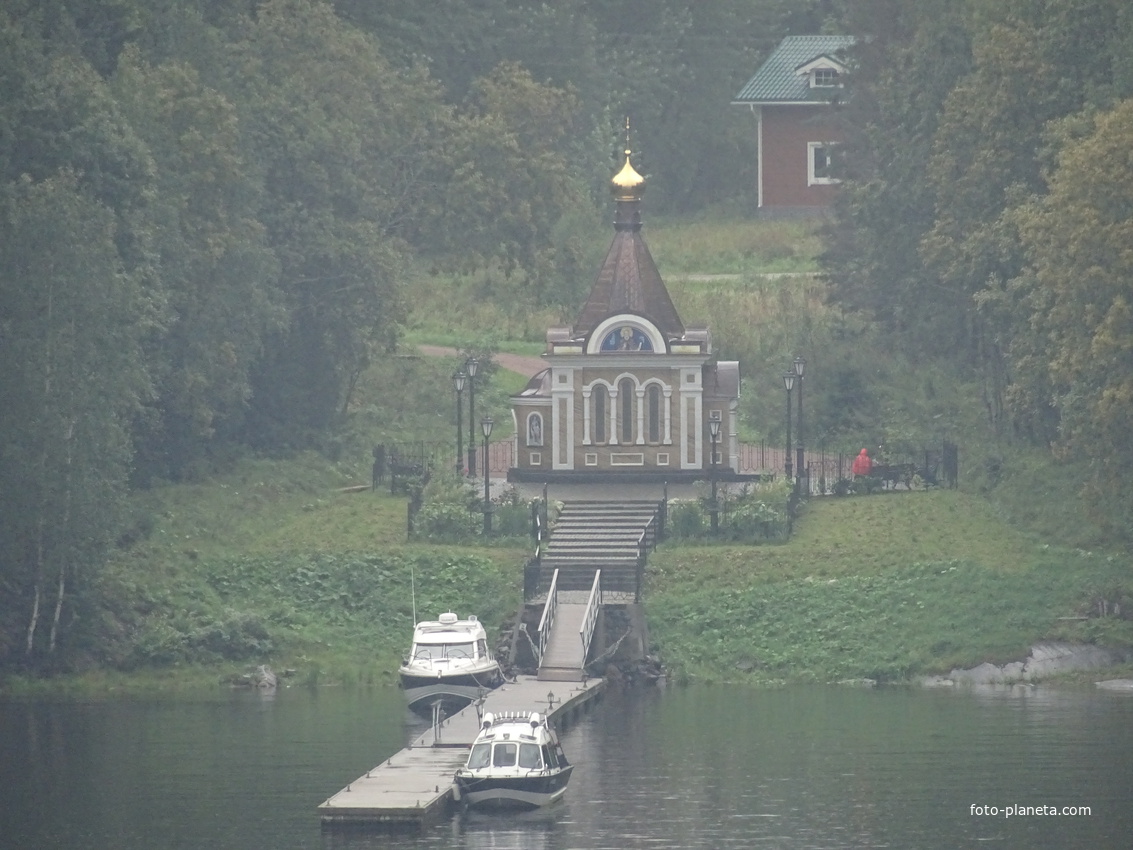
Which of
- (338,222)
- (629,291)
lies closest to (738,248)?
(338,222)

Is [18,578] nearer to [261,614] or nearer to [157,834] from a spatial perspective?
[261,614]

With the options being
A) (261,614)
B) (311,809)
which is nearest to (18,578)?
(261,614)

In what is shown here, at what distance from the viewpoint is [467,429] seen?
263 feet

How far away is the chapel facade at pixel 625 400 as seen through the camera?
228ft

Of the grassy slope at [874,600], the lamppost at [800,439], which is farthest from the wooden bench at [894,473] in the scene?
the grassy slope at [874,600]

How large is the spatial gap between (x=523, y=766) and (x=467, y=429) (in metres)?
32.9

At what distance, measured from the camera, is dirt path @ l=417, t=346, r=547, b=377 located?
87.2m

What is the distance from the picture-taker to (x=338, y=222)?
3014 inches

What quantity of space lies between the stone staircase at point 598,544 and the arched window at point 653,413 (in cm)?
300

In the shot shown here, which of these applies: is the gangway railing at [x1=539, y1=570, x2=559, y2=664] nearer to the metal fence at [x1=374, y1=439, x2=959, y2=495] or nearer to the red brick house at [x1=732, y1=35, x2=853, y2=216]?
the metal fence at [x1=374, y1=439, x2=959, y2=495]

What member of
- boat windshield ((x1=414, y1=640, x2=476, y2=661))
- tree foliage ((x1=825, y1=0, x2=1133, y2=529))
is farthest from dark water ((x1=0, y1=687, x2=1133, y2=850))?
tree foliage ((x1=825, y1=0, x2=1133, y2=529))

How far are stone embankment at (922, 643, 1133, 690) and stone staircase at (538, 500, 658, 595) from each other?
7.32m

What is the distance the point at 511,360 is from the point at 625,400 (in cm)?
1935

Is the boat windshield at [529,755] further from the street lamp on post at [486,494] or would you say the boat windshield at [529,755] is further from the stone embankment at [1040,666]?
the street lamp on post at [486,494]
